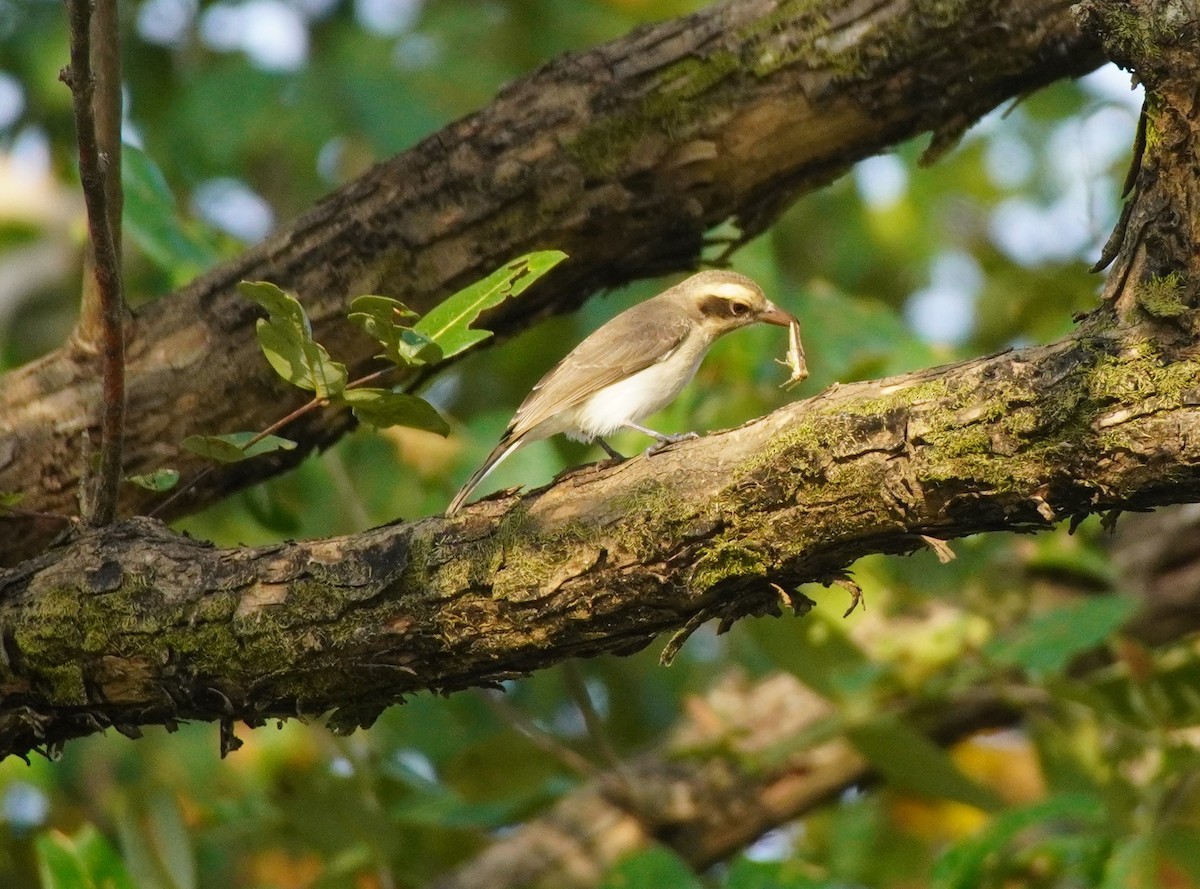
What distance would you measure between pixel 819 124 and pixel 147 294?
531 cm

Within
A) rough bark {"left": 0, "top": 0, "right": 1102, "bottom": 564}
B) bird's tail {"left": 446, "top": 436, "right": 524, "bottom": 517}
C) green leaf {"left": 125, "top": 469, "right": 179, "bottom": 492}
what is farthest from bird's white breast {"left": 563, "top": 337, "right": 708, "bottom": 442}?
green leaf {"left": 125, "top": 469, "right": 179, "bottom": 492}

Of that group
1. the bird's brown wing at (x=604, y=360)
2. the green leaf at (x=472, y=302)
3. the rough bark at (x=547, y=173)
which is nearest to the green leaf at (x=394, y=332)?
the green leaf at (x=472, y=302)

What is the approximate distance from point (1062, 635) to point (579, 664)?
3.53 meters

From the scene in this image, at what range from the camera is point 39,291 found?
9375mm

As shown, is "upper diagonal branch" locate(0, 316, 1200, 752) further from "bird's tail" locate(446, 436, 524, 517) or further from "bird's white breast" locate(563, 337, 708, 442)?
"bird's white breast" locate(563, 337, 708, 442)

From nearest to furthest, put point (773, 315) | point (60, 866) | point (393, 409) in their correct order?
point (393, 409) → point (60, 866) → point (773, 315)

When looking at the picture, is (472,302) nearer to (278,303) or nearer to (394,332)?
(394,332)

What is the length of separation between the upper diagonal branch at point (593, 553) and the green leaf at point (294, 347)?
42 centimetres

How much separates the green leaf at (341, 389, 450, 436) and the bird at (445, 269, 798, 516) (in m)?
1.03

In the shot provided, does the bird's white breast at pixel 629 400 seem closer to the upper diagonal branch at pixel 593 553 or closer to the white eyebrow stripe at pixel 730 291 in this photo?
the white eyebrow stripe at pixel 730 291

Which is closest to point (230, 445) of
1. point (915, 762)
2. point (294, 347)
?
point (294, 347)

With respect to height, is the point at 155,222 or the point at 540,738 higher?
the point at 155,222

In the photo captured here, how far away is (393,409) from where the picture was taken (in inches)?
150

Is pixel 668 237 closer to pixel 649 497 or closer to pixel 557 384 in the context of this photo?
pixel 557 384
